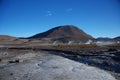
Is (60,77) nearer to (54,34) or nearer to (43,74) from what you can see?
(43,74)

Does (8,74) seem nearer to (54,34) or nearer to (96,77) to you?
(96,77)

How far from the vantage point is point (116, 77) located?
52.2 ft

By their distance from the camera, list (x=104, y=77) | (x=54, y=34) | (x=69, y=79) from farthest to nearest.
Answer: (x=54, y=34)
(x=104, y=77)
(x=69, y=79)

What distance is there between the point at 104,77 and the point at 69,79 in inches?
95.2

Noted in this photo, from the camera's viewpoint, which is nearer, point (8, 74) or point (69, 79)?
point (69, 79)

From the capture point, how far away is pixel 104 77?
50.7 ft

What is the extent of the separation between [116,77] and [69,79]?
340 cm

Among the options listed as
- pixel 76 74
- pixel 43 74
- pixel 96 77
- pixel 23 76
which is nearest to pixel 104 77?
pixel 96 77

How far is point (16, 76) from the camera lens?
15531mm

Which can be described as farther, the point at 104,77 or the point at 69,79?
the point at 104,77

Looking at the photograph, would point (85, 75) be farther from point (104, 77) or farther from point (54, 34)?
point (54, 34)

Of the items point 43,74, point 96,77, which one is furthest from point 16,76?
point 96,77

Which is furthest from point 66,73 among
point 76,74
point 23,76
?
point 23,76

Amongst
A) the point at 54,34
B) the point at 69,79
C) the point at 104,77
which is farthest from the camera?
the point at 54,34
